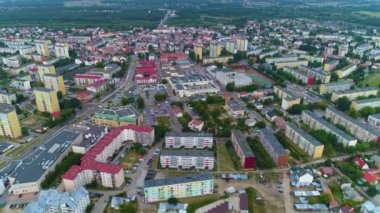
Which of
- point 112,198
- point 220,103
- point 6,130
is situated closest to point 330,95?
point 220,103

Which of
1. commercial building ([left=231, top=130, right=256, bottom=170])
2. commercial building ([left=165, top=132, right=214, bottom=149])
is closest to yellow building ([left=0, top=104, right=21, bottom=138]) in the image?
commercial building ([left=165, top=132, right=214, bottom=149])

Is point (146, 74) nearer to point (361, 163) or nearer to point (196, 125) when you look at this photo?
point (196, 125)

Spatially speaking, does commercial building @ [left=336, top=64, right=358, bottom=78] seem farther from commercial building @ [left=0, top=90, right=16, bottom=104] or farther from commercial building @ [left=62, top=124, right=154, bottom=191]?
commercial building @ [left=0, top=90, right=16, bottom=104]

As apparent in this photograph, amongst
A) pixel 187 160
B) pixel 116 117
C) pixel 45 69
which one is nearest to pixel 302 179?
pixel 187 160

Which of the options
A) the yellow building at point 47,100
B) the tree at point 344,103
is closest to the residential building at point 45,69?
the yellow building at point 47,100

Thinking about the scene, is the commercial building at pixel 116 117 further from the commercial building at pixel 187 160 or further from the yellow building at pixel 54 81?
the yellow building at pixel 54 81

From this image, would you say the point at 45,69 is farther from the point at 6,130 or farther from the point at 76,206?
the point at 76,206
